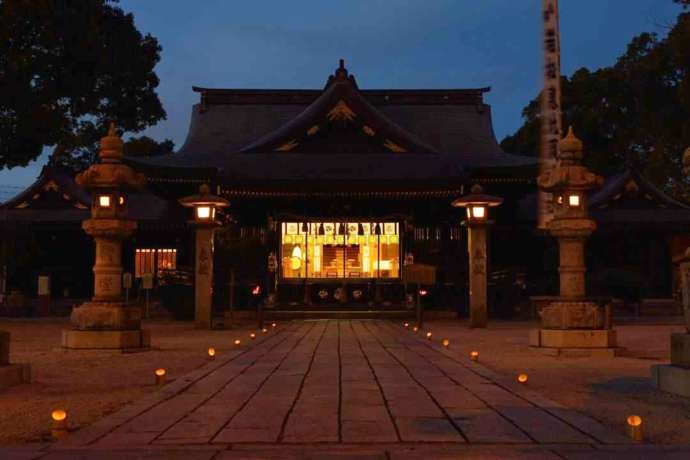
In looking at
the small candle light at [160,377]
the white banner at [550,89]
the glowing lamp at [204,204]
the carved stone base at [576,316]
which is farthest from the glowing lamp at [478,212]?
the small candle light at [160,377]

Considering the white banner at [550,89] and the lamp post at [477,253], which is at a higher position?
the white banner at [550,89]

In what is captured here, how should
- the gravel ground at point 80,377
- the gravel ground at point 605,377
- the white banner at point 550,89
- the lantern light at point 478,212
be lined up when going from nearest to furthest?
the gravel ground at point 80,377, the gravel ground at point 605,377, the white banner at point 550,89, the lantern light at point 478,212

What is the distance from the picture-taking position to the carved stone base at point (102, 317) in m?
13.0

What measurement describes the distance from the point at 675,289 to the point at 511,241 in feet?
22.7

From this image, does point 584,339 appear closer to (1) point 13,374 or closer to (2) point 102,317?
(2) point 102,317

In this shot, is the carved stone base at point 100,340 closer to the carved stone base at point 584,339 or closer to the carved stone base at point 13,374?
the carved stone base at point 13,374

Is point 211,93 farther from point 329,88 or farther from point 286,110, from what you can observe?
point 329,88

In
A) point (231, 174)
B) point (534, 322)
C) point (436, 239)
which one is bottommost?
point (534, 322)

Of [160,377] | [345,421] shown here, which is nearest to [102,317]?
[160,377]

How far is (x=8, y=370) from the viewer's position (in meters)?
8.46

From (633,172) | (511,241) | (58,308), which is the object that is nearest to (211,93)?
(58,308)

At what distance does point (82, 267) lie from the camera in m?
30.0

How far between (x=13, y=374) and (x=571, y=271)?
8837 millimetres

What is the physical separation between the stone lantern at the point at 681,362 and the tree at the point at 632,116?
24308 mm
